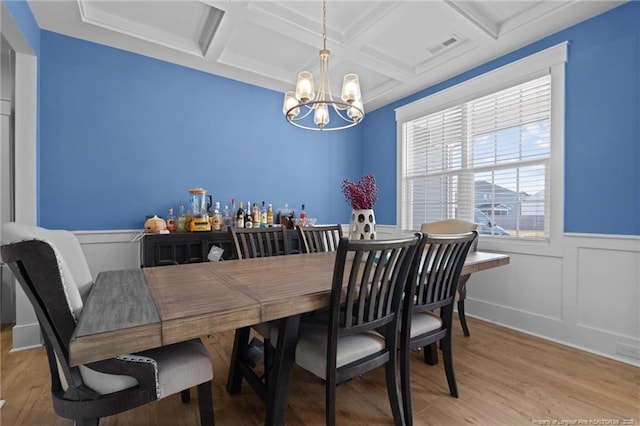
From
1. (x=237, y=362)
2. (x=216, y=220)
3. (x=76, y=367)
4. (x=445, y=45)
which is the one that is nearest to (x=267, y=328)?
(x=237, y=362)

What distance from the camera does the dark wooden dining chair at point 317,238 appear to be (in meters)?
2.44

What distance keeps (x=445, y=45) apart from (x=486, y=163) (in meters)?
1.27

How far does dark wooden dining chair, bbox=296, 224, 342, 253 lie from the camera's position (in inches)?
96.2

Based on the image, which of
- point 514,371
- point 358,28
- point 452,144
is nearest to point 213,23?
point 358,28

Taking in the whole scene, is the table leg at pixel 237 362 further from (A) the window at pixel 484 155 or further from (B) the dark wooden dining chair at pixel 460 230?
(A) the window at pixel 484 155

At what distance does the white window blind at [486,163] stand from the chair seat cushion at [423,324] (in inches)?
68.5

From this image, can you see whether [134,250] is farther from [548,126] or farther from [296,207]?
[548,126]

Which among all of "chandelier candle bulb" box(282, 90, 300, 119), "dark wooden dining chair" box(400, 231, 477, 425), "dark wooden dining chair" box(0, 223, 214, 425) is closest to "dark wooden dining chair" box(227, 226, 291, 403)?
"dark wooden dining chair" box(0, 223, 214, 425)

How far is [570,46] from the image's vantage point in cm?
251

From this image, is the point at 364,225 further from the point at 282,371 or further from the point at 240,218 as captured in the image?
the point at 240,218

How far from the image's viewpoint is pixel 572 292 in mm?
2494

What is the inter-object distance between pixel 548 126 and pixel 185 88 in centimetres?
360

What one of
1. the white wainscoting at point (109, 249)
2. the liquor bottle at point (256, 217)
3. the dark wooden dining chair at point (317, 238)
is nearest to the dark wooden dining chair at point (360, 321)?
the dark wooden dining chair at point (317, 238)

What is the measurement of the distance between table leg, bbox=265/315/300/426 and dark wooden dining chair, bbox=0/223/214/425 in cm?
27
